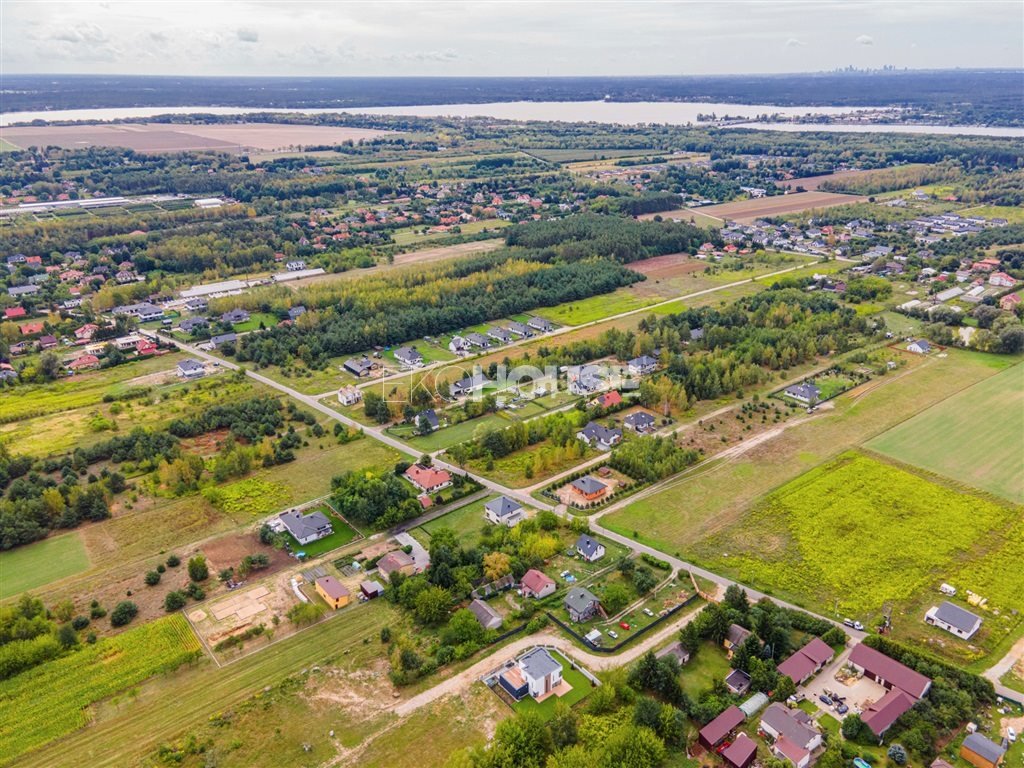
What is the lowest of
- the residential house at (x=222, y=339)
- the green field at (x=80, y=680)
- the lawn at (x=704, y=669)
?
the green field at (x=80, y=680)

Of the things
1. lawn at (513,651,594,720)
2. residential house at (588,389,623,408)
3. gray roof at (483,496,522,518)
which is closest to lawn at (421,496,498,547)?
gray roof at (483,496,522,518)

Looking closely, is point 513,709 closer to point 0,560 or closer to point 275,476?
point 275,476

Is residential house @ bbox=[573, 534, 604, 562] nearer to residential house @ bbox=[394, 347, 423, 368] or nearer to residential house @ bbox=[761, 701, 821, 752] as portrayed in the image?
residential house @ bbox=[761, 701, 821, 752]

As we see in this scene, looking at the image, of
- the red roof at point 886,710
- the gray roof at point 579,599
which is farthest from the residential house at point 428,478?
the red roof at point 886,710

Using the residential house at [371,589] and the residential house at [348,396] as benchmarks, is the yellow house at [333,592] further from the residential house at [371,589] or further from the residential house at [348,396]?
the residential house at [348,396]

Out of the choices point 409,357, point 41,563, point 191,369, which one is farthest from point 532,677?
point 191,369
